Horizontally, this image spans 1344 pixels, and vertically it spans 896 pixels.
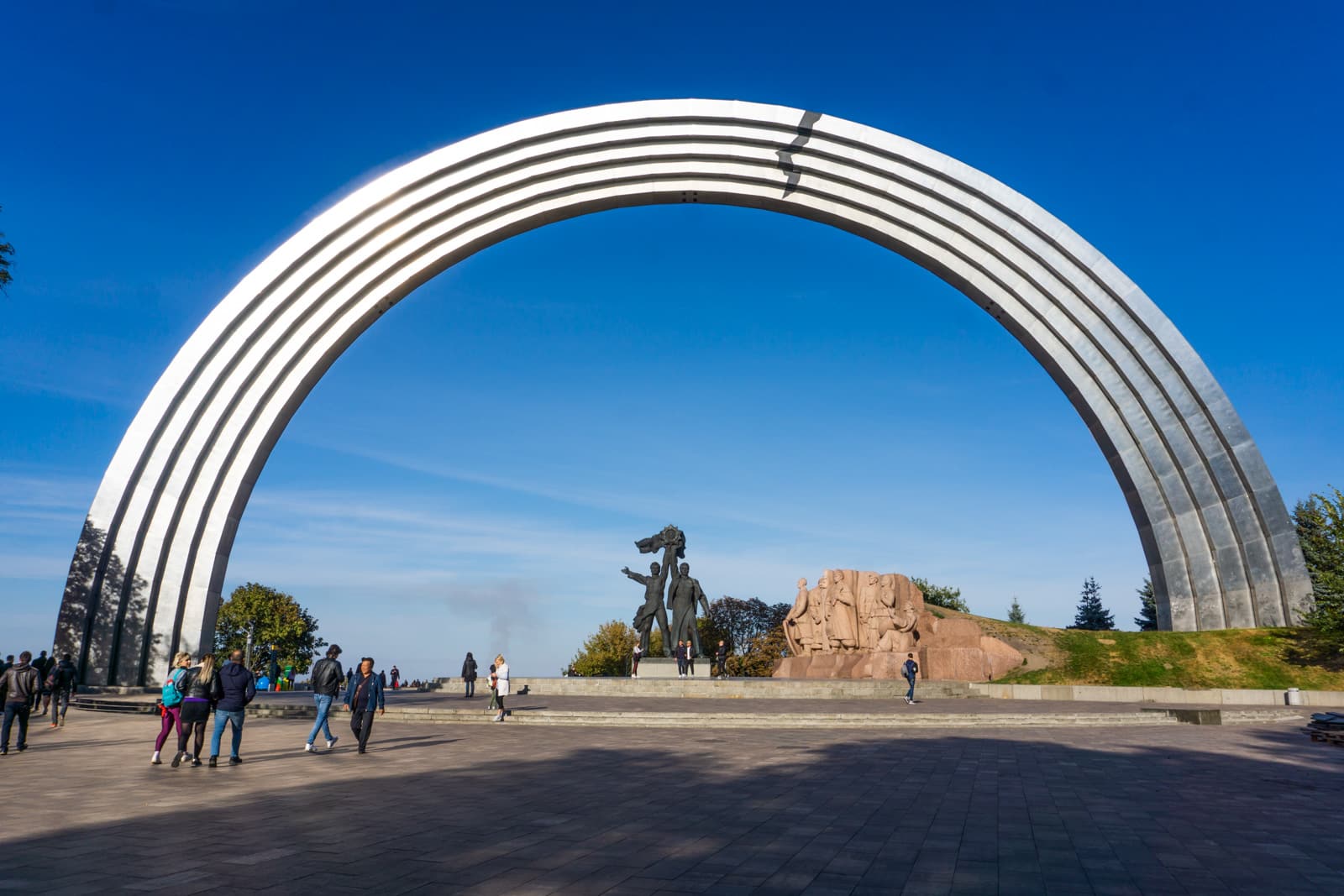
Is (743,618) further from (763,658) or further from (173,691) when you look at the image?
(173,691)

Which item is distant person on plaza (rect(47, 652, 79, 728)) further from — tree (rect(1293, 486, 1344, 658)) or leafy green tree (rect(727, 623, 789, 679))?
leafy green tree (rect(727, 623, 789, 679))

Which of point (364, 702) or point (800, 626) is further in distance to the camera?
point (800, 626)

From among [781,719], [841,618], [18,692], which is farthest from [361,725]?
[841,618]

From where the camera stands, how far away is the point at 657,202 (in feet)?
120

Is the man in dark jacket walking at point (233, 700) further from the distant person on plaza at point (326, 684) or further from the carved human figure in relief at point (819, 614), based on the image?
the carved human figure in relief at point (819, 614)

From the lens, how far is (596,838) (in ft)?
21.7

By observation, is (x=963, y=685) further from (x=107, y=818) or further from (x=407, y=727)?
(x=107, y=818)

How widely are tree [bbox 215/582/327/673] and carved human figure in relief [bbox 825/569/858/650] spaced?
40869 millimetres

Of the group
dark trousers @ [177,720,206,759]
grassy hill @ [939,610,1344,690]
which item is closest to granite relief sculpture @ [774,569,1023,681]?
grassy hill @ [939,610,1344,690]

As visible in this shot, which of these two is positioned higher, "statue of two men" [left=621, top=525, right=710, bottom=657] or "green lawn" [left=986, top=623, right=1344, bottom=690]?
"statue of two men" [left=621, top=525, right=710, bottom=657]

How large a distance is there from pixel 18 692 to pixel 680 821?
1084cm

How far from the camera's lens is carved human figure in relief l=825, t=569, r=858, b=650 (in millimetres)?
34875

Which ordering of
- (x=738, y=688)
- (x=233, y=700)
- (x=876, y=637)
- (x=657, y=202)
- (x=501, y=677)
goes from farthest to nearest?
(x=657, y=202) < (x=876, y=637) < (x=738, y=688) < (x=501, y=677) < (x=233, y=700)

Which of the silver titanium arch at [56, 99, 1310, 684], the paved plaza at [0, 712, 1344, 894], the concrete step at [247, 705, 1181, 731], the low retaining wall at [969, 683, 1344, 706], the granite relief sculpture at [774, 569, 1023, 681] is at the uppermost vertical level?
the silver titanium arch at [56, 99, 1310, 684]
